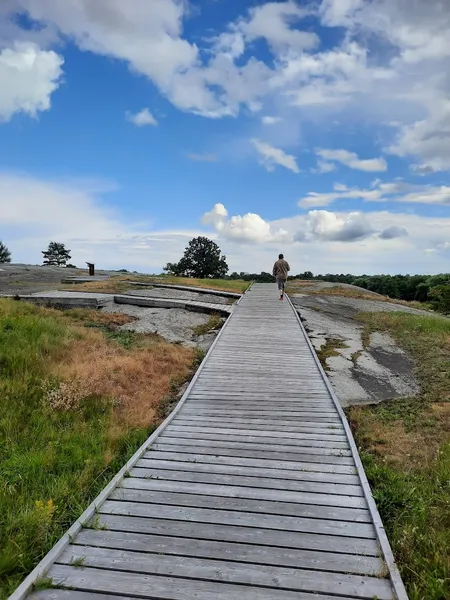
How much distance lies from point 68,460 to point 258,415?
3287 mm

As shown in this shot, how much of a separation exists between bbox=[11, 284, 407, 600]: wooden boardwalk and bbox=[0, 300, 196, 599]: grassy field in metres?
0.46

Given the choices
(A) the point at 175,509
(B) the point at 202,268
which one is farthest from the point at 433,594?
(B) the point at 202,268

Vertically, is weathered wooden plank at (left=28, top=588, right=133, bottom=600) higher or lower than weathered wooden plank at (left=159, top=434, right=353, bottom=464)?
lower

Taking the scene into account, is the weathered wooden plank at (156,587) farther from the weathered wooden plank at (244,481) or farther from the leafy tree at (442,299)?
the leafy tree at (442,299)

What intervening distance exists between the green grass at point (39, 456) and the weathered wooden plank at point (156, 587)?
0.57 m

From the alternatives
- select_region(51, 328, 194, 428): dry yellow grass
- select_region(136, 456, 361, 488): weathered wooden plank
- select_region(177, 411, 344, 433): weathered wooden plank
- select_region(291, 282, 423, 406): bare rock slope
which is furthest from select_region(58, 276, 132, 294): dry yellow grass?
select_region(136, 456, 361, 488): weathered wooden plank

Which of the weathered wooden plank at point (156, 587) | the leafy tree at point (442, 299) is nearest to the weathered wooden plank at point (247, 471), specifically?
the weathered wooden plank at point (156, 587)

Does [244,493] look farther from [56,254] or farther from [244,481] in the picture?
[56,254]

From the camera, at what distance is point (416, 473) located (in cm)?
606

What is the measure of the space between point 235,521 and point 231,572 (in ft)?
2.48

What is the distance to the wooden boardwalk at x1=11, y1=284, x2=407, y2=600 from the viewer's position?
3.64 m

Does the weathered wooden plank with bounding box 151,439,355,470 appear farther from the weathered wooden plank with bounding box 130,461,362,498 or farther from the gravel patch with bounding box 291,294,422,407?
the gravel patch with bounding box 291,294,422,407

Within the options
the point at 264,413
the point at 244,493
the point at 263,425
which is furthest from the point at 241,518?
the point at 264,413

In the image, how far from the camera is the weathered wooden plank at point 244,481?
17.1 feet
